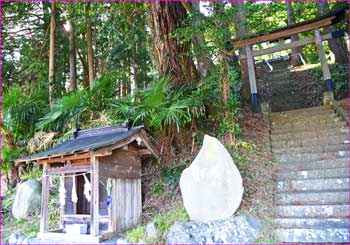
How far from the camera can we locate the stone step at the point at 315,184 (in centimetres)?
461

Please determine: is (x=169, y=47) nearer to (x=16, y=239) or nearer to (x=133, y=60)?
(x=133, y=60)

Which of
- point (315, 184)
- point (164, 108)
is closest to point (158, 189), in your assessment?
point (164, 108)

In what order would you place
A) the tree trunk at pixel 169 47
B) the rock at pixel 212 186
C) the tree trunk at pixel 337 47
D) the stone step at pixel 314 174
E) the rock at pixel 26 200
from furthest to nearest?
the tree trunk at pixel 337 47 < the tree trunk at pixel 169 47 < the rock at pixel 26 200 < the stone step at pixel 314 174 < the rock at pixel 212 186

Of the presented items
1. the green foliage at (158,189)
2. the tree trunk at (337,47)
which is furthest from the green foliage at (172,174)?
the tree trunk at (337,47)

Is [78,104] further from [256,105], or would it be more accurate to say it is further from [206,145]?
[256,105]

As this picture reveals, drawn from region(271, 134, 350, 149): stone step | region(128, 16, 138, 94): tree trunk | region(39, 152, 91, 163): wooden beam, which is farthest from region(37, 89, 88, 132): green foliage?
region(271, 134, 350, 149): stone step

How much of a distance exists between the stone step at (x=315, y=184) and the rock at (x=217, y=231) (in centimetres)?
115

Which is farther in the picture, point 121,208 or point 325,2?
point 325,2

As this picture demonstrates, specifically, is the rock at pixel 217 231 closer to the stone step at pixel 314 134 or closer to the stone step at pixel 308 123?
the stone step at pixel 314 134

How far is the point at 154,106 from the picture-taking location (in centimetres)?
578

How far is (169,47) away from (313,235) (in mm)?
5304

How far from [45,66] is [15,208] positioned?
536 cm

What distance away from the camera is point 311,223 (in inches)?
158

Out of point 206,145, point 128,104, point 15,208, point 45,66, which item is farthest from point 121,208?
point 45,66
